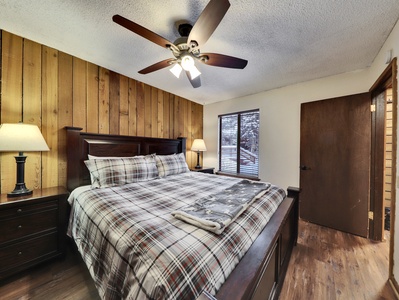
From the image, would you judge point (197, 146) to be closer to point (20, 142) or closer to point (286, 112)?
point (286, 112)

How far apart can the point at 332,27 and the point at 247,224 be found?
195cm

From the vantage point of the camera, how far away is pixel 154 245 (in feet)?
2.74

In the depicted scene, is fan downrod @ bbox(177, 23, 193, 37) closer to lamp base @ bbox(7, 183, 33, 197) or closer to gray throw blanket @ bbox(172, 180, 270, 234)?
gray throw blanket @ bbox(172, 180, 270, 234)

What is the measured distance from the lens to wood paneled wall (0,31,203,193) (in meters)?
1.77

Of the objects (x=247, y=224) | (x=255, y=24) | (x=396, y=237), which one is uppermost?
(x=255, y=24)

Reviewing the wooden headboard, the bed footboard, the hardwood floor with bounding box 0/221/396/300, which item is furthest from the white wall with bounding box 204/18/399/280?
the wooden headboard

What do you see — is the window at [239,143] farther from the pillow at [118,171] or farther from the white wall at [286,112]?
the pillow at [118,171]

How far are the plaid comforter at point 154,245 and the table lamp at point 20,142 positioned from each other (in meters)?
0.64

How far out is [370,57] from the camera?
2.05 m

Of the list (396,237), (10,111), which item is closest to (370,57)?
(396,237)

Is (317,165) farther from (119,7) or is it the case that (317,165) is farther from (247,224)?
(119,7)

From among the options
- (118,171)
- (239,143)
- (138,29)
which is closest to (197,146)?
(239,143)

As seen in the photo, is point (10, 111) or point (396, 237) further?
point (10, 111)

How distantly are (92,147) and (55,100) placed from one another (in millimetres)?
696
